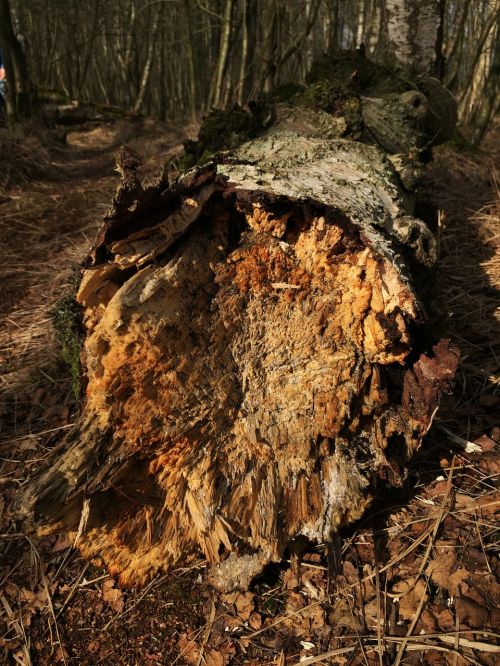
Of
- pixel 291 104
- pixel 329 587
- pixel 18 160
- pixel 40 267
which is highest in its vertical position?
pixel 291 104

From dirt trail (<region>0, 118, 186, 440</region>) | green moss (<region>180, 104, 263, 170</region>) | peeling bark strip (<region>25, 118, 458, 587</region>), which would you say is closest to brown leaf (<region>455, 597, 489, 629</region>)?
peeling bark strip (<region>25, 118, 458, 587</region>)

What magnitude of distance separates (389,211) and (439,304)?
0.44 metres

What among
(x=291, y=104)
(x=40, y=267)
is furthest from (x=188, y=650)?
(x=40, y=267)

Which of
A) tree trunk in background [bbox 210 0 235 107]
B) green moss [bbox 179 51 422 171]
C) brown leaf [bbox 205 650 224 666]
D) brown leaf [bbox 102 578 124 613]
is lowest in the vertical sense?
brown leaf [bbox 102 578 124 613]

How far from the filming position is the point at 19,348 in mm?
2830

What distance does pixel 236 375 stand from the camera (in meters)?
1.66

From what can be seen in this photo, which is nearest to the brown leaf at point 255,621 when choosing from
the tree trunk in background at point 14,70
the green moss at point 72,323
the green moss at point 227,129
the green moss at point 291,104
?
the green moss at point 72,323

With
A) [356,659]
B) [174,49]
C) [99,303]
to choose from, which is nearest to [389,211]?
[99,303]

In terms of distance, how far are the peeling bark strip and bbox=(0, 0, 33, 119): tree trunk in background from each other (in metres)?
7.11

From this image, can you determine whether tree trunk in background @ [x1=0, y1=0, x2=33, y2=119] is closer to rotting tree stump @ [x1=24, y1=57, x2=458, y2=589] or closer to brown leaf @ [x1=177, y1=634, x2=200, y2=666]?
rotting tree stump @ [x1=24, y1=57, x2=458, y2=589]

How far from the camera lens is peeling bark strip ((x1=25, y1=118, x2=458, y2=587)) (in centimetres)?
147

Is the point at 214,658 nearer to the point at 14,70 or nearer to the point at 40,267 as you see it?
the point at 40,267

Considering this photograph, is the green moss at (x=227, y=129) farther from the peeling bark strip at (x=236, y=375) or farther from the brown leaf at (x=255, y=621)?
the brown leaf at (x=255, y=621)

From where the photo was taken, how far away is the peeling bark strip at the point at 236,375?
4.83ft
